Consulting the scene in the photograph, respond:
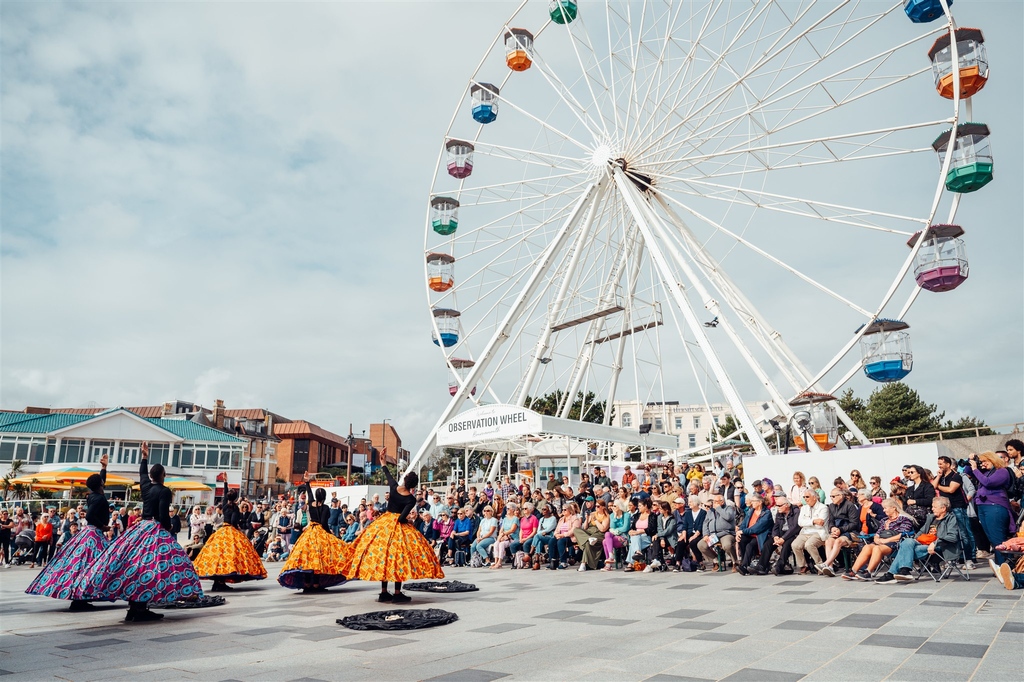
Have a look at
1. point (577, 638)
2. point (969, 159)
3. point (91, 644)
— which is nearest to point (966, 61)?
point (969, 159)

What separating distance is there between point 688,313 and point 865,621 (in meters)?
14.4

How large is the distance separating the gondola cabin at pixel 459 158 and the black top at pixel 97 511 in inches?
816

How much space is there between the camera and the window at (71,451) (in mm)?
52438

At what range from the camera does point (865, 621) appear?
7312 millimetres

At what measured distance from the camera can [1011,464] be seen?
1208 cm

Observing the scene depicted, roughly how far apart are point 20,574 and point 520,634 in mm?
16462

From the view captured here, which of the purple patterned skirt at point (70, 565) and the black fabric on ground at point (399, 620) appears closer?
the black fabric on ground at point (399, 620)

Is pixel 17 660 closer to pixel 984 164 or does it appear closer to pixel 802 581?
pixel 802 581

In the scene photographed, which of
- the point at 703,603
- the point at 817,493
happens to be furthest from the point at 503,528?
the point at 703,603

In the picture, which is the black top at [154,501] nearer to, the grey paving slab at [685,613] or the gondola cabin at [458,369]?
the grey paving slab at [685,613]

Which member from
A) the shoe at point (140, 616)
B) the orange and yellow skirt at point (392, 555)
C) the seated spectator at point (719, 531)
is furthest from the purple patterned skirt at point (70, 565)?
the seated spectator at point (719, 531)

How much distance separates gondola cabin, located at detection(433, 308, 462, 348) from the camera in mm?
28891

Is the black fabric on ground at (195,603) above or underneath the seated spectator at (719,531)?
underneath

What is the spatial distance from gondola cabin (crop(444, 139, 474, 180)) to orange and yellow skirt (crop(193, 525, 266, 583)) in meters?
19.3
